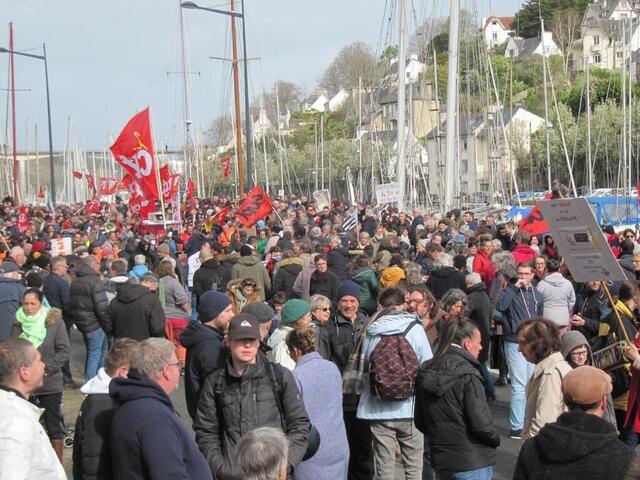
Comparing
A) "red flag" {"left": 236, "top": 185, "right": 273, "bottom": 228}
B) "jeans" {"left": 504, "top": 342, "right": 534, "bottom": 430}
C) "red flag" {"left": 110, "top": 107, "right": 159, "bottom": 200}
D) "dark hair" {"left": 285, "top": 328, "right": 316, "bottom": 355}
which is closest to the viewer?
"dark hair" {"left": 285, "top": 328, "right": 316, "bottom": 355}

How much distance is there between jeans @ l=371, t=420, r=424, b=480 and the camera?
7.41 m

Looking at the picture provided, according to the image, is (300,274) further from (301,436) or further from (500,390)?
(301,436)

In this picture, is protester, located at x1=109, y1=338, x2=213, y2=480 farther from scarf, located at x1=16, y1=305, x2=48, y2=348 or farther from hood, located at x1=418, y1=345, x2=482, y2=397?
scarf, located at x1=16, y1=305, x2=48, y2=348

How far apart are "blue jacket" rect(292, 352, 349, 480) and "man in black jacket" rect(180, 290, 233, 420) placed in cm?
54

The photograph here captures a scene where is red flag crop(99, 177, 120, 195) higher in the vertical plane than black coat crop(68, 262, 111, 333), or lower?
higher

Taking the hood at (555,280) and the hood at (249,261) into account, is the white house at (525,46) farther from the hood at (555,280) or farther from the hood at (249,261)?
the hood at (555,280)

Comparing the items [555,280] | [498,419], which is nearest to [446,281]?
[555,280]

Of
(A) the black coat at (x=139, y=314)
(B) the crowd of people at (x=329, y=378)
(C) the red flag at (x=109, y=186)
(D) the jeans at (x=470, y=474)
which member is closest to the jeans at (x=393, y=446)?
(B) the crowd of people at (x=329, y=378)

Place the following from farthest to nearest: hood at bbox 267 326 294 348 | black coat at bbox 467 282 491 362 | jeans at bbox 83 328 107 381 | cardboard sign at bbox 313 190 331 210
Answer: cardboard sign at bbox 313 190 331 210
jeans at bbox 83 328 107 381
black coat at bbox 467 282 491 362
hood at bbox 267 326 294 348

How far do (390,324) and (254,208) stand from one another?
19.3 meters

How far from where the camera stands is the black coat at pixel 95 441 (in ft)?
17.5

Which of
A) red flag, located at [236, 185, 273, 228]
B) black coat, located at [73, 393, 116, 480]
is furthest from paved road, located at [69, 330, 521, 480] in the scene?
red flag, located at [236, 185, 273, 228]

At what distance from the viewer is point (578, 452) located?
4.34m

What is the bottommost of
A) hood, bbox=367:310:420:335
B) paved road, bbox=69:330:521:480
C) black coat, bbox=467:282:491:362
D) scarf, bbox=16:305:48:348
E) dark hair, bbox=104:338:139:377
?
paved road, bbox=69:330:521:480
